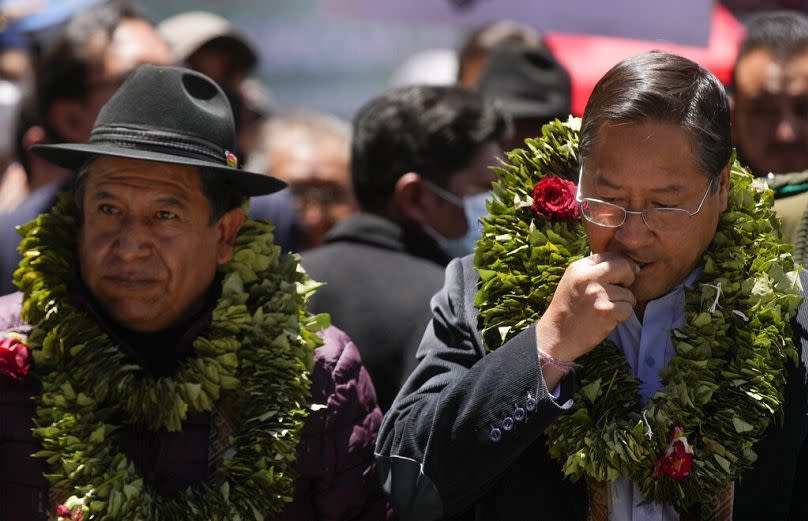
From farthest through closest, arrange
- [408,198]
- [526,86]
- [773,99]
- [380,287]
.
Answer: [526,86] → [773,99] → [408,198] → [380,287]

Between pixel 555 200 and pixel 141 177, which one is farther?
pixel 141 177

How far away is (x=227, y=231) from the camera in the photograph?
3.73 meters

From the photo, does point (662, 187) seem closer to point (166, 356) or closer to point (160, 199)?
point (160, 199)

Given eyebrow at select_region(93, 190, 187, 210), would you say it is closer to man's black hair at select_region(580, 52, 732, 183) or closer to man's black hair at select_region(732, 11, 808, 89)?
man's black hair at select_region(580, 52, 732, 183)

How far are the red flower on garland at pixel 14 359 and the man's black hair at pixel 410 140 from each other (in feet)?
5.81

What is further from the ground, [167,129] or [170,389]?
[167,129]

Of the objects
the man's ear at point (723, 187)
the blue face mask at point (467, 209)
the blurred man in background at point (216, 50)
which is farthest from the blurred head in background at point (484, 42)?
the man's ear at point (723, 187)

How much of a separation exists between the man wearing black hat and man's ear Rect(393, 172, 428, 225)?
1.11 meters

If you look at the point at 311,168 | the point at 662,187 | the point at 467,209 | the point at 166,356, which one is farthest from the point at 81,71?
the point at 662,187

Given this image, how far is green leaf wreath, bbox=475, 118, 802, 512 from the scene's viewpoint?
3.00 meters

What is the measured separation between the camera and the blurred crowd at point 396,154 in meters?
4.37

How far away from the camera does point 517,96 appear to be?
18.7 feet

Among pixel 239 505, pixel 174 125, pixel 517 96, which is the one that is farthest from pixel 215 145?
pixel 517 96

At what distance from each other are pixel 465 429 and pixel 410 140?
2.05 meters
